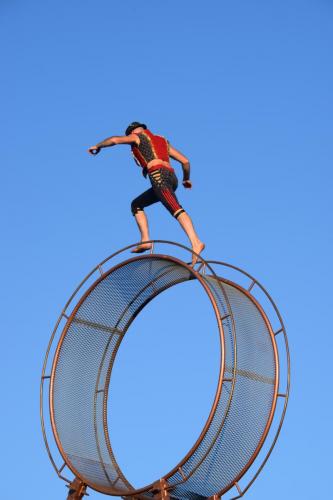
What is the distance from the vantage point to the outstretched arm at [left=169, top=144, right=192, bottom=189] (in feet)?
65.7

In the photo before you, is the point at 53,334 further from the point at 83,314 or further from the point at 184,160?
→ the point at 184,160

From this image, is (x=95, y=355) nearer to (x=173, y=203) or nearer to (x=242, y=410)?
(x=173, y=203)

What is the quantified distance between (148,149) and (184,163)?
2.55 ft

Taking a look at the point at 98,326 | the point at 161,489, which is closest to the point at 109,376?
the point at 98,326

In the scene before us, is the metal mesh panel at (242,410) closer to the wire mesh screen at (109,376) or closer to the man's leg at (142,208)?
the wire mesh screen at (109,376)

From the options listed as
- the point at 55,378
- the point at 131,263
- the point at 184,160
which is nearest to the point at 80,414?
the point at 55,378

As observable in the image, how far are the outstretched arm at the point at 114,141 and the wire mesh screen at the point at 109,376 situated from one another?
185 centimetres

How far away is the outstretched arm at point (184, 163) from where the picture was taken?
20.0 m

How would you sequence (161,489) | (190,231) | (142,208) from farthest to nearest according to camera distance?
(142,208) → (190,231) → (161,489)

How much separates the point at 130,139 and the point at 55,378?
404cm

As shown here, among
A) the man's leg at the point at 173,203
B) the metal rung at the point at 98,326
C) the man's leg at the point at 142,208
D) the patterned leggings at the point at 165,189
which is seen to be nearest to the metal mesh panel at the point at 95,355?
the metal rung at the point at 98,326

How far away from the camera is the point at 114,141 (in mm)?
19266

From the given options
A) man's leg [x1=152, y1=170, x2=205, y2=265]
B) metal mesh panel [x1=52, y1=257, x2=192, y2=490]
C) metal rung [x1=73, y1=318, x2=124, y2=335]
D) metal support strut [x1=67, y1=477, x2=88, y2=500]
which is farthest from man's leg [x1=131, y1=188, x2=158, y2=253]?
metal support strut [x1=67, y1=477, x2=88, y2=500]

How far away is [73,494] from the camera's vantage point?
18.5 m
